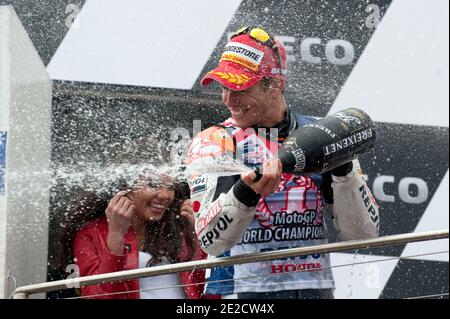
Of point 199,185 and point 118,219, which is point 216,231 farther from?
point 118,219

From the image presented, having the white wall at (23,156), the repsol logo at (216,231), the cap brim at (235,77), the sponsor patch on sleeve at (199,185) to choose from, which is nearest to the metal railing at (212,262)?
the repsol logo at (216,231)

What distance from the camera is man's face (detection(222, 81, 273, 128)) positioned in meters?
2.30

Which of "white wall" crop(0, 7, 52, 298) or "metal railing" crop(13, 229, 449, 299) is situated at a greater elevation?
"white wall" crop(0, 7, 52, 298)

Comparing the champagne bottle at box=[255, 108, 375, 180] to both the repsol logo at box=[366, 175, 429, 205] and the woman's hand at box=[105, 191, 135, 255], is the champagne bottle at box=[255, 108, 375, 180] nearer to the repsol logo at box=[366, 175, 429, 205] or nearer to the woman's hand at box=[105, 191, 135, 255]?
the woman's hand at box=[105, 191, 135, 255]

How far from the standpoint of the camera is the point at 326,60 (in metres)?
2.87

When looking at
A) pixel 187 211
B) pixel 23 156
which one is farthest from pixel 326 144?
pixel 23 156

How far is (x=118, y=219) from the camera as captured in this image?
8.35 feet

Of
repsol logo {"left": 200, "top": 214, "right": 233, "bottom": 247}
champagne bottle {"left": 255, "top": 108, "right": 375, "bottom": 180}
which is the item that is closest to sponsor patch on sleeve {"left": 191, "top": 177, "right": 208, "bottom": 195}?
repsol logo {"left": 200, "top": 214, "right": 233, "bottom": 247}

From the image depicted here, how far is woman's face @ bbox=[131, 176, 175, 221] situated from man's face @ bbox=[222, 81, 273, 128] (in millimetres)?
405

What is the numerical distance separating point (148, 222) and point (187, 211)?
0.12 meters

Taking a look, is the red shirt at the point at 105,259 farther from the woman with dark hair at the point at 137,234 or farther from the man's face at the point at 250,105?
the man's face at the point at 250,105

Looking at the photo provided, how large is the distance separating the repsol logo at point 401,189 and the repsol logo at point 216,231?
0.89 metres

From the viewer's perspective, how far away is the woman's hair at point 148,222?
8.37ft
